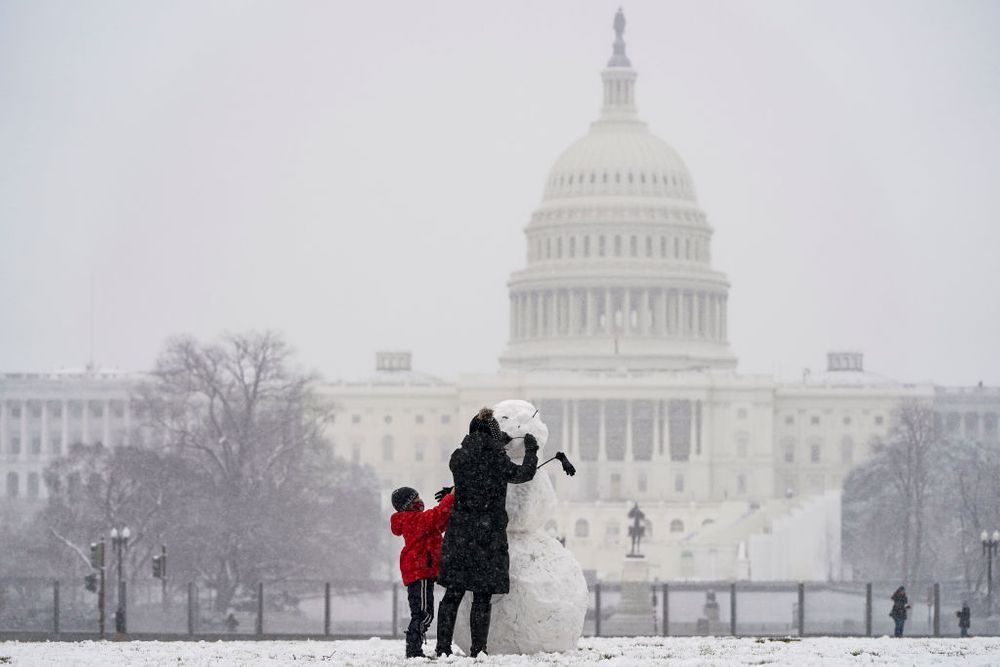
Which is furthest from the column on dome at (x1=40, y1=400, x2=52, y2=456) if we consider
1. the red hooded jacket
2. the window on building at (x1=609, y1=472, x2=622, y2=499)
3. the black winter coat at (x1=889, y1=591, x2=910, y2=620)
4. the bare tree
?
the red hooded jacket

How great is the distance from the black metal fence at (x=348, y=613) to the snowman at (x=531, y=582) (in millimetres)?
20034

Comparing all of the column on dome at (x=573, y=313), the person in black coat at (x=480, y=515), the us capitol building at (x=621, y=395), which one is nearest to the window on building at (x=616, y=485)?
the us capitol building at (x=621, y=395)

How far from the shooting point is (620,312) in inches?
7603

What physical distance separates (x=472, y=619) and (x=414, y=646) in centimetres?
72

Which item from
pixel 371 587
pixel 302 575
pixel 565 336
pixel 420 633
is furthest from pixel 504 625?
pixel 565 336

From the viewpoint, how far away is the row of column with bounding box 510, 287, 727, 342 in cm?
19188

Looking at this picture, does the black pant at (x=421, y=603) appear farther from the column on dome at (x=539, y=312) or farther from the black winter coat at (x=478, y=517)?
the column on dome at (x=539, y=312)

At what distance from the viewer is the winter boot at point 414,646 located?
31.2 metres

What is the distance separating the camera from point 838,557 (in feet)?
370

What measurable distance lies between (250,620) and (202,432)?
25514 mm

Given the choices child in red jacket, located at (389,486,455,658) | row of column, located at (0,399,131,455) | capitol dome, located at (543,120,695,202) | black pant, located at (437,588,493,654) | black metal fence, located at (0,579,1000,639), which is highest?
capitol dome, located at (543,120,695,202)

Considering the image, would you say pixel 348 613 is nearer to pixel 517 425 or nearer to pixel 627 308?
pixel 517 425

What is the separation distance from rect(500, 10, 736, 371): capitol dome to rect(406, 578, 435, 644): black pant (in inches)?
6124

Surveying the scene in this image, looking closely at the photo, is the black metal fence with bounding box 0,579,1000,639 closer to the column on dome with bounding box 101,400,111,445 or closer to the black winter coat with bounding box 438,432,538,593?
the black winter coat with bounding box 438,432,538,593
